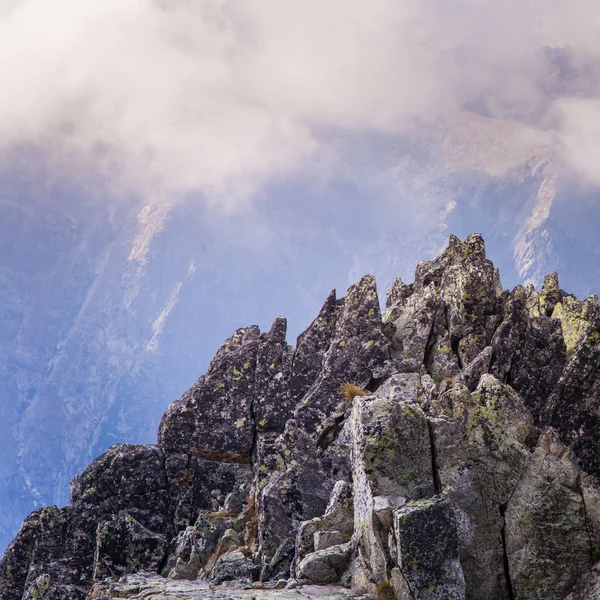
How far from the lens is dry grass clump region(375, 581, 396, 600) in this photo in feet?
52.6

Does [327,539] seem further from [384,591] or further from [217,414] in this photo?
[217,414]

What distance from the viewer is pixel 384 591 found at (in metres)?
16.2

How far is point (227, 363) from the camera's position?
40.3 metres

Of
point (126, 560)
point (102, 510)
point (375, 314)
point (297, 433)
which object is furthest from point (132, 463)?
point (375, 314)

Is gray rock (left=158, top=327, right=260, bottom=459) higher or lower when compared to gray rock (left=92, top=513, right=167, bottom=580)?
higher

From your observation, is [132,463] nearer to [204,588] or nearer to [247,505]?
[247,505]

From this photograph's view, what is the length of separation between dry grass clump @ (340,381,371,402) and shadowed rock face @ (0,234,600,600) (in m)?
0.23

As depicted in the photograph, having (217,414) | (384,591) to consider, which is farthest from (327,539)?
(217,414)

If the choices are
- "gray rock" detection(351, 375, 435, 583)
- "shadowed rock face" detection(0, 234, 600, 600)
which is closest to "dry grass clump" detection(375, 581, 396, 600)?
"shadowed rock face" detection(0, 234, 600, 600)

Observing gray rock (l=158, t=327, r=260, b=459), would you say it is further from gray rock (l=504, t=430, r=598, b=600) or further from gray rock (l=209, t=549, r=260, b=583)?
gray rock (l=504, t=430, r=598, b=600)

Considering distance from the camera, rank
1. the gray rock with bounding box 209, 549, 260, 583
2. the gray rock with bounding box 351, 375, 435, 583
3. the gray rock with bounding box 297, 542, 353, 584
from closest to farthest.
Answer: the gray rock with bounding box 351, 375, 435, 583, the gray rock with bounding box 297, 542, 353, 584, the gray rock with bounding box 209, 549, 260, 583

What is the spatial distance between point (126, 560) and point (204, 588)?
13.4 m

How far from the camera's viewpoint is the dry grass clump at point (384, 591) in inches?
632

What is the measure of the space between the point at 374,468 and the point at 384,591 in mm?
3510
